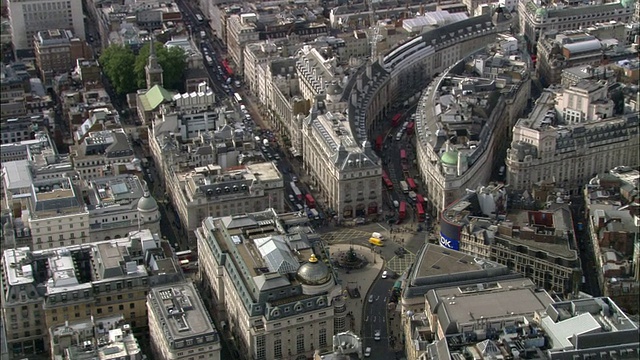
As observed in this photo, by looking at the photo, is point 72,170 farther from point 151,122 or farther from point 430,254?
point 430,254

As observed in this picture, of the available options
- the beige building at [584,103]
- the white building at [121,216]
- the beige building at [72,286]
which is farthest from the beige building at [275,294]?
the beige building at [584,103]

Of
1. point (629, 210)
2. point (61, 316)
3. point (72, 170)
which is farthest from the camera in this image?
point (72, 170)

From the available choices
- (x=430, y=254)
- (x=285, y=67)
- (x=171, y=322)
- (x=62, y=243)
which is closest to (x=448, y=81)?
(x=285, y=67)

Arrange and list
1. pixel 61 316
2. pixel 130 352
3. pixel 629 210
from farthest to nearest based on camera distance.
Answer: pixel 629 210, pixel 61 316, pixel 130 352

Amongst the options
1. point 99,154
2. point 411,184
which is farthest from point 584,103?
point 99,154

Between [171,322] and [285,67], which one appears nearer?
[171,322]

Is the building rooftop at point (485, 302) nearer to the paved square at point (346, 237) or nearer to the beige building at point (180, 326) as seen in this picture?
→ the beige building at point (180, 326)
